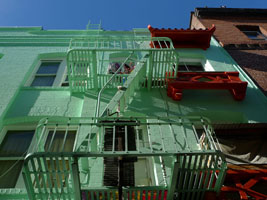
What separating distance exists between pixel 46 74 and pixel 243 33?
1108 centimetres

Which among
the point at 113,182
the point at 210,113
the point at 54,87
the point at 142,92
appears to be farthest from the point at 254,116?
the point at 54,87

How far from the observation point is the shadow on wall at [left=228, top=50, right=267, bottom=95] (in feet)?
32.2

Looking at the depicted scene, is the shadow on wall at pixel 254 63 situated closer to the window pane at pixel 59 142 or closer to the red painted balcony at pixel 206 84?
the red painted balcony at pixel 206 84

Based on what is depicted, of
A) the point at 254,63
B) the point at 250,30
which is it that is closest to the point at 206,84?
the point at 254,63

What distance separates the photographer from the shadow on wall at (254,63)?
32.2 ft

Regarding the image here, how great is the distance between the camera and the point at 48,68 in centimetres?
1112

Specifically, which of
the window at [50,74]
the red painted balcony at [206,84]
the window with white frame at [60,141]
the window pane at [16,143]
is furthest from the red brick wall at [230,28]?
the window pane at [16,143]

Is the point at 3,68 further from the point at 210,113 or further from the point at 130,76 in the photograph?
the point at 210,113

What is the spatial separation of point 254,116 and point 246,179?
2.72 m

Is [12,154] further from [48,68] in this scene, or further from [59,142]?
[48,68]

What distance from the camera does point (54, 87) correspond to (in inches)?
358

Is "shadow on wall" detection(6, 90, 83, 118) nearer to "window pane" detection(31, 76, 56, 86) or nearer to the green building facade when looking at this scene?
the green building facade

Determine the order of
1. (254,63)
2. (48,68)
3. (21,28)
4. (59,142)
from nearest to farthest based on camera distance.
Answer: (59,142) < (254,63) < (48,68) < (21,28)

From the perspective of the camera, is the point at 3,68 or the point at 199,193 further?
the point at 3,68
